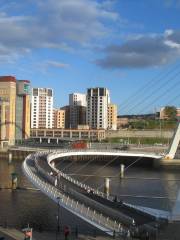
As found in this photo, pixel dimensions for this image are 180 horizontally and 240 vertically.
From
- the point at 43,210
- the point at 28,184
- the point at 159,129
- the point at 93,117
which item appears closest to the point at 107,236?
the point at 43,210

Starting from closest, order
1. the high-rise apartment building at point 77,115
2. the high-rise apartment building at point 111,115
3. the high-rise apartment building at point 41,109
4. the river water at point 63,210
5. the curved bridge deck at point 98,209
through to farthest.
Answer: the curved bridge deck at point 98,209 < the river water at point 63,210 < the high-rise apartment building at point 41,109 < the high-rise apartment building at point 111,115 < the high-rise apartment building at point 77,115

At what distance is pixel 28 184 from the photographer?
32312 mm

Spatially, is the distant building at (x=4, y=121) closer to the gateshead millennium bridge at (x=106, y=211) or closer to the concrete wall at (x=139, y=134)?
the concrete wall at (x=139, y=134)

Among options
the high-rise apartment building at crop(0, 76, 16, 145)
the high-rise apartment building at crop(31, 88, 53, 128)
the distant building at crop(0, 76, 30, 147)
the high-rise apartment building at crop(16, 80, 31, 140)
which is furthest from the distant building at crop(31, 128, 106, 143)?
the high-rise apartment building at crop(0, 76, 16, 145)

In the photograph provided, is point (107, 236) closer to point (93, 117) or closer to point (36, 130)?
point (36, 130)

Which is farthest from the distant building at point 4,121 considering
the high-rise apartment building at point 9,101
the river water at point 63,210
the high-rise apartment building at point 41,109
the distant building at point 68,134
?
the high-rise apartment building at point 41,109

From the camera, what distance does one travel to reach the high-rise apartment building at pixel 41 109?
116 m

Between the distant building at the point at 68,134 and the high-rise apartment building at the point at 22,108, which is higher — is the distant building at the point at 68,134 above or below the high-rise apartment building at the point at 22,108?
below

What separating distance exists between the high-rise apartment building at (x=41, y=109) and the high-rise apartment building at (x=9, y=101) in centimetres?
4026

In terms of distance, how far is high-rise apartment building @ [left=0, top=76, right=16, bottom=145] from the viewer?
71.9 meters

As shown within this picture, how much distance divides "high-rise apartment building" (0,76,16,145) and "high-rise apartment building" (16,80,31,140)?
1.43m

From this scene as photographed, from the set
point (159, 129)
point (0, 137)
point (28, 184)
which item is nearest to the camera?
point (28, 184)

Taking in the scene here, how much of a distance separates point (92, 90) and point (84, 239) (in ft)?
339

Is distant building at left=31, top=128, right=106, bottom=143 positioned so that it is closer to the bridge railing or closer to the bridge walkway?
the bridge walkway
